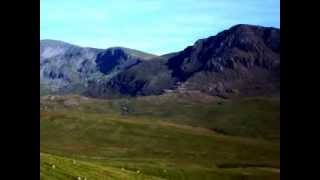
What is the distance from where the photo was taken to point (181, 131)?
189875mm

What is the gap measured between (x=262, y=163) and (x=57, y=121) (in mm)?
65903

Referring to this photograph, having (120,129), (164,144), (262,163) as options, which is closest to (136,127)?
(120,129)
